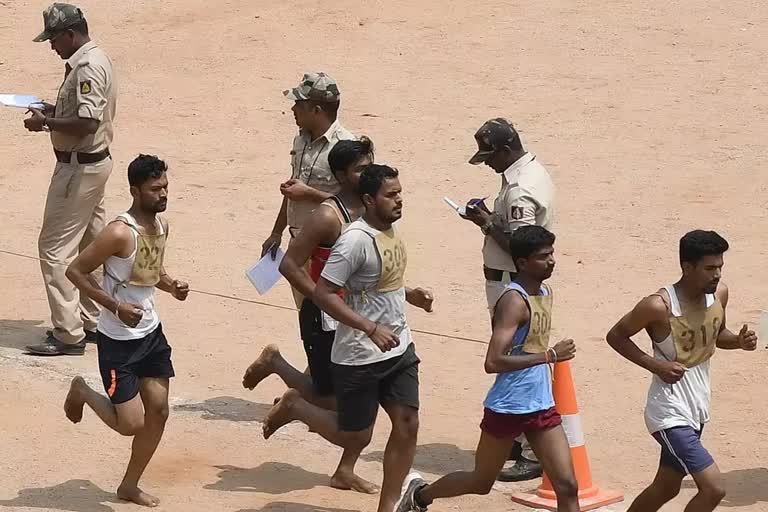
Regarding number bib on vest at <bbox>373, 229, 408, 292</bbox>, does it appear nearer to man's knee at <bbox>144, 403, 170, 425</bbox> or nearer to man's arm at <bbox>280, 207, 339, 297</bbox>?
man's arm at <bbox>280, 207, 339, 297</bbox>

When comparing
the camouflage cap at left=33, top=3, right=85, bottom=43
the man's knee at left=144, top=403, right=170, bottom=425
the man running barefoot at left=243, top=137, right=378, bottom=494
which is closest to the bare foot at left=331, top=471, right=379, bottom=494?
the man running barefoot at left=243, top=137, right=378, bottom=494

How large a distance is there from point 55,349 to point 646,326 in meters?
5.01

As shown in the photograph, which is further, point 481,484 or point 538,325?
point 481,484

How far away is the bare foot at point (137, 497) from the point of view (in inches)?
325

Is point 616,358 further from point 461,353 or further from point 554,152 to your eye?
point 554,152

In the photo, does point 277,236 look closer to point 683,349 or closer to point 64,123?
point 64,123

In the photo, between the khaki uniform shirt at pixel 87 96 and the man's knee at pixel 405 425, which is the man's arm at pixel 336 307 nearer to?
the man's knee at pixel 405 425

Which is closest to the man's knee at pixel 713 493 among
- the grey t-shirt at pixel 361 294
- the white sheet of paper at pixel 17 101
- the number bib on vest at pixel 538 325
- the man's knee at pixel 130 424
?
the number bib on vest at pixel 538 325

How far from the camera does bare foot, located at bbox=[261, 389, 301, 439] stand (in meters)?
8.24

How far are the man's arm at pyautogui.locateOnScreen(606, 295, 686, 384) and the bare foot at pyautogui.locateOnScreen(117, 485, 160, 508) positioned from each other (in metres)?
2.68

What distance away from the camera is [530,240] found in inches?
285

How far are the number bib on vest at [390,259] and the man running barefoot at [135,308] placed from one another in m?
1.24

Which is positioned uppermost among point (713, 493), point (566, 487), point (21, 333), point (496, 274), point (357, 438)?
point (496, 274)

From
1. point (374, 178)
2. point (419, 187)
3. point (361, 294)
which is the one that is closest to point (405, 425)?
point (361, 294)
